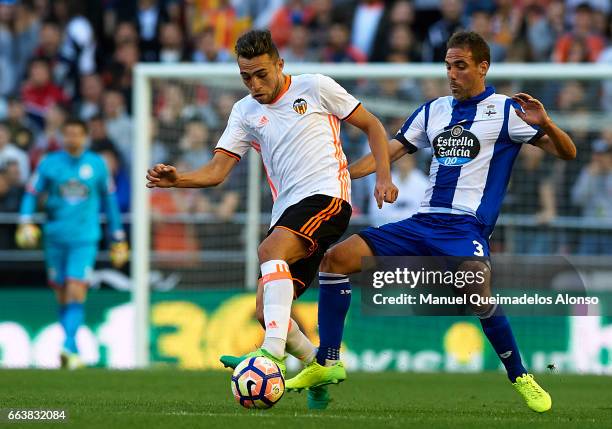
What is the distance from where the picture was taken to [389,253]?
26.7 ft

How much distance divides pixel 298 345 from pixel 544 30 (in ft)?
34.1

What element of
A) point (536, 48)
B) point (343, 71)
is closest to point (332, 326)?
point (343, 71)

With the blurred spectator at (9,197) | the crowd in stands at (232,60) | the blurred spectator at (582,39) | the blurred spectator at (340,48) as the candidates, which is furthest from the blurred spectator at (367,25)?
the blurred spectator at (9,197)

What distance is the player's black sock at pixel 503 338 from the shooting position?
26.6ft

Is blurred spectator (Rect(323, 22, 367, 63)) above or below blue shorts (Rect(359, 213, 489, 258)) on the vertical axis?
above

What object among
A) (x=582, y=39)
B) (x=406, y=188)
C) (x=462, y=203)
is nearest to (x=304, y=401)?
(x=462, y=203)

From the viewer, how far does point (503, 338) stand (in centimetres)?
812

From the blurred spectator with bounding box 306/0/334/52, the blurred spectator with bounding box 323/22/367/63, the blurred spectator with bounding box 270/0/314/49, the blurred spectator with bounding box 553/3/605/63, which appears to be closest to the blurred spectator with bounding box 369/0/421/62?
the blurred spectator with bounding box 323/22/367/63

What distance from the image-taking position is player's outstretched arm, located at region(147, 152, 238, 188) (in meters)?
7.57

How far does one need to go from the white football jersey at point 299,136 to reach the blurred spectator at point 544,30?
31.5 feet

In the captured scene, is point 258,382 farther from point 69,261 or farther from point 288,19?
point 288,19

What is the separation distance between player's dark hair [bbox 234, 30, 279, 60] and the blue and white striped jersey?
4.53 ft

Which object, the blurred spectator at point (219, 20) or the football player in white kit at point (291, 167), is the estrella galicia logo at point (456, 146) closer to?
the football player in white kit at point (291, 167)

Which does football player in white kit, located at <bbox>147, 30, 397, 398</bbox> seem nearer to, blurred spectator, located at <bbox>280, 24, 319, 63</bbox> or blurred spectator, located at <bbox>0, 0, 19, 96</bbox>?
blurred spectator, located at <bbox>280, 24, 319, 63</bbox>
